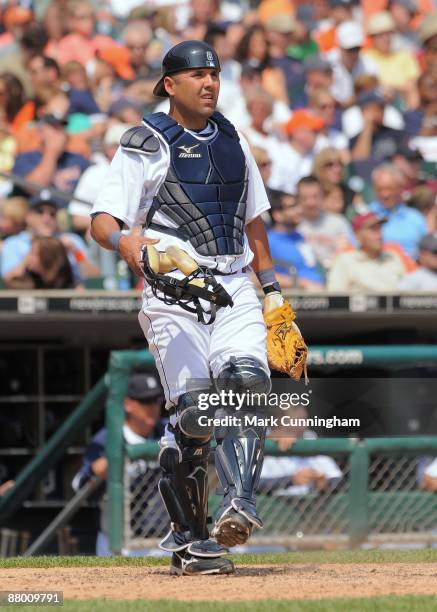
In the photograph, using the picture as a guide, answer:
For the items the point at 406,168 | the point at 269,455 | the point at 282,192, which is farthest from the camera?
A: the point at 406,168

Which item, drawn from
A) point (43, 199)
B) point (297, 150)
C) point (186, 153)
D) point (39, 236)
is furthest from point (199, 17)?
point (186, 153)

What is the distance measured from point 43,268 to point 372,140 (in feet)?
13.5

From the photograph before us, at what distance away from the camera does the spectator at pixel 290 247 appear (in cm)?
997

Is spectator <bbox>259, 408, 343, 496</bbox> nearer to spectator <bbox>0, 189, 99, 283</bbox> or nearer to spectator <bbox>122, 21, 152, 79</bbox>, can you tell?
spectator <bbox>0, 189, 99, 283</bbox>

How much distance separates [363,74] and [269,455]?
21.4ft

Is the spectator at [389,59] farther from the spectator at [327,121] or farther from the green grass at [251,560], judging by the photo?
the green grass at [251,560]

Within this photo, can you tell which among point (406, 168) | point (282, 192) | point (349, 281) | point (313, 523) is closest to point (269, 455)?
point (313, 523)

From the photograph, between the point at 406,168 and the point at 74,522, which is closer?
the point at 74,522

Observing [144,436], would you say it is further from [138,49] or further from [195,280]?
[138,49]

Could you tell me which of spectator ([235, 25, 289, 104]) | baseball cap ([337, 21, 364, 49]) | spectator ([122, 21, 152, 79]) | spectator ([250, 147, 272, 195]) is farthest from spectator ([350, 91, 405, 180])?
spectator ([122, 21, 152, 79])

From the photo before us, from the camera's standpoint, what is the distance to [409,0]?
14508 millimetres

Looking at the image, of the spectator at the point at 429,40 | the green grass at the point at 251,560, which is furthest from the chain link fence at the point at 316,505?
the spectator at the point at 429,40

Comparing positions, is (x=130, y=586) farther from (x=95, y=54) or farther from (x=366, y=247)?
(x=95, y=54)

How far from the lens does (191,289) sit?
4.99 metres
